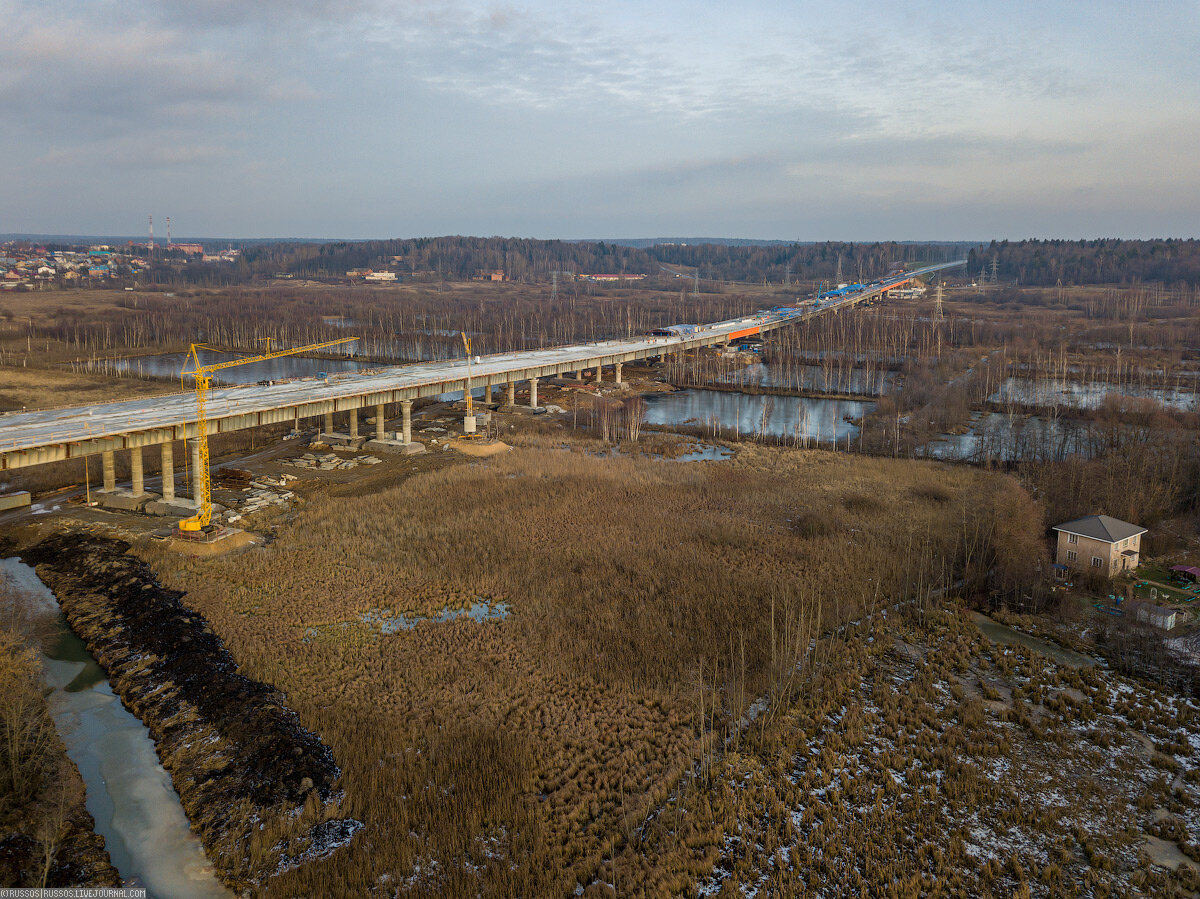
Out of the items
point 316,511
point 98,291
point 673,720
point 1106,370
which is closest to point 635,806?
point 673,720

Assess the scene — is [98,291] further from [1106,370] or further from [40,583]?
[1106,370]

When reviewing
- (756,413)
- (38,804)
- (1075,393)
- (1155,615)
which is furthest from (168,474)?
(1075,393)

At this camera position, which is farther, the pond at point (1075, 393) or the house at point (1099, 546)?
the pond at point (1075, 393)

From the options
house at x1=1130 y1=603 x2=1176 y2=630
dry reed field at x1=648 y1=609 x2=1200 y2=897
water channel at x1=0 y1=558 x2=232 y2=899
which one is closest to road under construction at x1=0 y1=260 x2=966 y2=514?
water channel at x1=0 y1=558 x2=232 y2=899

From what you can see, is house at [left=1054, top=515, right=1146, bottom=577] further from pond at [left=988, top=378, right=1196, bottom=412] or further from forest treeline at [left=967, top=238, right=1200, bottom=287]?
forest treeline at [left=967, top=238, right=1200, bottom=287]

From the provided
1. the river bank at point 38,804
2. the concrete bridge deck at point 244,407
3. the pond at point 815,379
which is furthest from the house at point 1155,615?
the pond at point 815,379

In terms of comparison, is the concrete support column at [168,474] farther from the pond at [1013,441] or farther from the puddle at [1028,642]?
the pond at [1013,441]
